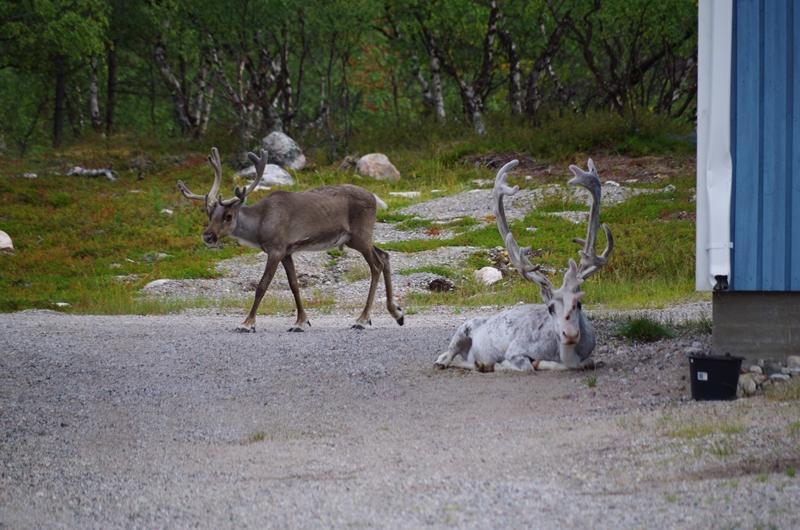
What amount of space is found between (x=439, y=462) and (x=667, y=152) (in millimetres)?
24153

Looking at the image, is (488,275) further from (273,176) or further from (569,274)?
(273,176)

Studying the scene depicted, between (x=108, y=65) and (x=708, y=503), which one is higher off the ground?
(x=108, y=65)

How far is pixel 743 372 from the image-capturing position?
32.3 feet

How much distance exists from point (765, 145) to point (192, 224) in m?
17.4

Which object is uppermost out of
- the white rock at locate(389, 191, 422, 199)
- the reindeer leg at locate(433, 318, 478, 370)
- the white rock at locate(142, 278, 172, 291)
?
the white rock at locate(389, 191, 422, 199)

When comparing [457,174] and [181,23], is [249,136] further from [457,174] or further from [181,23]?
[457,174]

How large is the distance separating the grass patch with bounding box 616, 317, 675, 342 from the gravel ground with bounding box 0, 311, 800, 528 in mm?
185

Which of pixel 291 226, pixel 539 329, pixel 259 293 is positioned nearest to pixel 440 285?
pixel 291 226

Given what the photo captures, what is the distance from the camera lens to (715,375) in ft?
30.0

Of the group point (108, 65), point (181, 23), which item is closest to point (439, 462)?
point (181, 23)

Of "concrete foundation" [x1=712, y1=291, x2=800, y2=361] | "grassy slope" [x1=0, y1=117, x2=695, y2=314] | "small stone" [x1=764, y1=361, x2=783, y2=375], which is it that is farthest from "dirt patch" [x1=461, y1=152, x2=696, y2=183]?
"small stone" [x1=764, y1=361, x2=783, y2=375]

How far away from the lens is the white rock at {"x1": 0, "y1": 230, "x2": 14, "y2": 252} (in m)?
24.2

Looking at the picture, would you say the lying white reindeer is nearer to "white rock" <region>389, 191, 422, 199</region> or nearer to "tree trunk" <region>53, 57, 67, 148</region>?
"white rock" <region>389, 191, 422, 199</region>

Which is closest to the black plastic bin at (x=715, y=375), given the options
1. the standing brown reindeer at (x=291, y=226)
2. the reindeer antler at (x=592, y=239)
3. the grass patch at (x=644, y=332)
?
the reindeer antler at (x=592, y=239)
